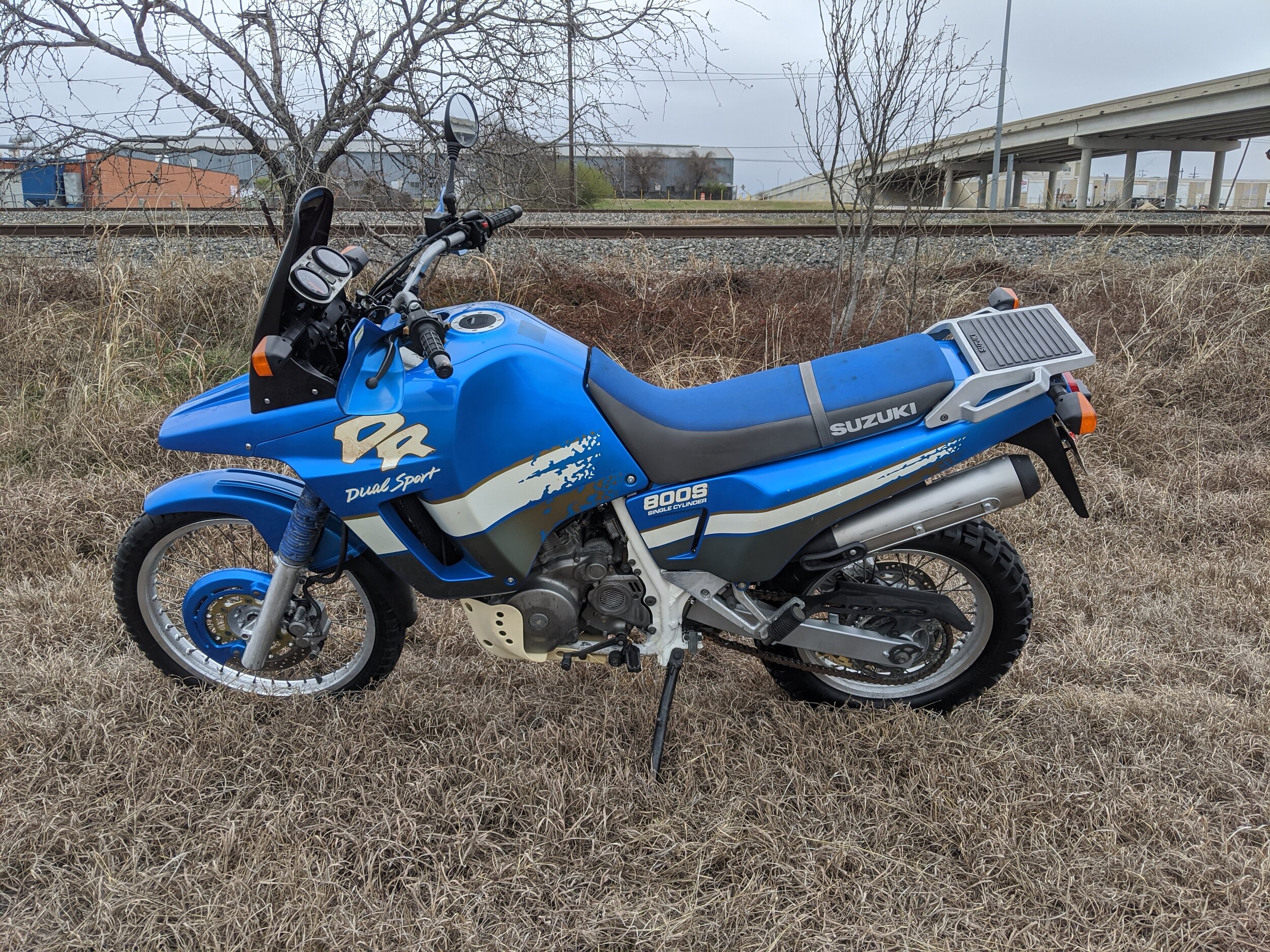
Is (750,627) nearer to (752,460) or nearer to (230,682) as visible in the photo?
(752,460)

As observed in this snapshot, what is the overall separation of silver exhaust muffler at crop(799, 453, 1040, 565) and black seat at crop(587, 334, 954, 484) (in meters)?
0.21

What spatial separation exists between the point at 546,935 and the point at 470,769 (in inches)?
23.5

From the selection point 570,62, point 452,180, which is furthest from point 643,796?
point 570,62

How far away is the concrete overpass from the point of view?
18.7 meters

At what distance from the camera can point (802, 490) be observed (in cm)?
210

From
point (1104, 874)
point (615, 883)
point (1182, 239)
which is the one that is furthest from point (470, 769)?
point (1182, 239)

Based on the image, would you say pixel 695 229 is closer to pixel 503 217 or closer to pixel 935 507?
pixel 503 217

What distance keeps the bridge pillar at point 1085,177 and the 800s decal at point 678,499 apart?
64.6 feet

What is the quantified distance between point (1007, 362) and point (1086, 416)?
223mm

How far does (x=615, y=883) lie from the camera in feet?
6.59

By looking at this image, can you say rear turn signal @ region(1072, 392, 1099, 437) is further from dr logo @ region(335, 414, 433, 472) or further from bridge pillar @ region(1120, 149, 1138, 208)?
bridge pillar @ region(1120, 149, 1138, 208)

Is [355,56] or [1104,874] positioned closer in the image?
[1104,874]

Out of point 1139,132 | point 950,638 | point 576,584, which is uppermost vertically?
point 1139,132

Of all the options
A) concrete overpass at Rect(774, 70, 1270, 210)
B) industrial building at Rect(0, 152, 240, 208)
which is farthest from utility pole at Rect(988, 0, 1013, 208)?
industrial building at Rect(0, 152, 240, 208)
